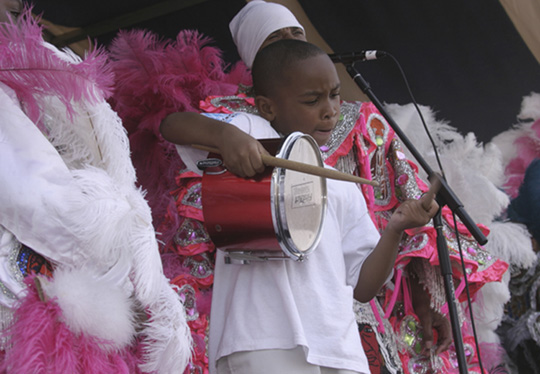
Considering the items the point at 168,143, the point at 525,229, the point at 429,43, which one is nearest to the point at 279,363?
the point at 168,143

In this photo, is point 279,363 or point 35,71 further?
point 279,363

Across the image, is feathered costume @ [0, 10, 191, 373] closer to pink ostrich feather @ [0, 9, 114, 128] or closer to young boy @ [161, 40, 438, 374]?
pink ostrich feather @ [0, 9, 114, 128]

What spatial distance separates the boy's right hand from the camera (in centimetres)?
154

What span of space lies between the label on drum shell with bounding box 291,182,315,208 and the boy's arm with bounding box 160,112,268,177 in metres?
0.12

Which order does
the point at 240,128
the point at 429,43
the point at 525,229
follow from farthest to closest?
the point at 429,43 → the point at 525,229 → the point at 240,128

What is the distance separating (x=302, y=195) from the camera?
5.38ft

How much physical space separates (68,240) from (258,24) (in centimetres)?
163

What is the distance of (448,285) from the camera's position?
1.64 meters

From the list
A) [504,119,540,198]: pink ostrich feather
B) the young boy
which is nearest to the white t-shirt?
the young boy

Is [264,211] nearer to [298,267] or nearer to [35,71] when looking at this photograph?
[298,267]

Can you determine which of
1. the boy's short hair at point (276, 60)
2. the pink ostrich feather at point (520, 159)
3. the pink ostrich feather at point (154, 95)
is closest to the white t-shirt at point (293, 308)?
the boy's short hair at point (276, 60)

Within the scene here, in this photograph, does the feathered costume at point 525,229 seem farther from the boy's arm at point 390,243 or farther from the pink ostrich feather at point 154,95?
the pink ostrich feather at point 154,95

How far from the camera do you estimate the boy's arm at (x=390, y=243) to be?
168cm

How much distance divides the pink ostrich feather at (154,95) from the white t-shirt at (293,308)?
97 centimetres
